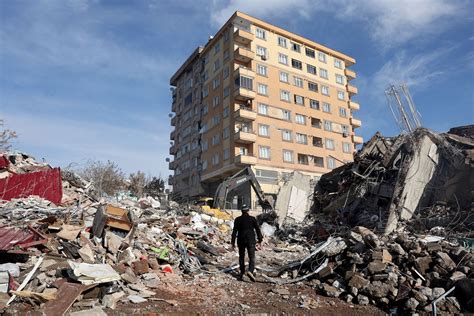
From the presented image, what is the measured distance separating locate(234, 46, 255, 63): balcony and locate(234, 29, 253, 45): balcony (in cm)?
103

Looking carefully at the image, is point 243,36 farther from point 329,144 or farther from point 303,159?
point 329,144

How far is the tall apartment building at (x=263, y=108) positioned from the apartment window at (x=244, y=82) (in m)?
0.11

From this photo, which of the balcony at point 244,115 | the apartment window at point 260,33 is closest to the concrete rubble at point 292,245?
the balcony at point 244,115

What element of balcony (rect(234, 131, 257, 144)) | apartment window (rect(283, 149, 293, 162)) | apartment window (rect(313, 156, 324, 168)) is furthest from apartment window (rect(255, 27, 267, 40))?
apartment window (rect(313, 156, 324, 168))

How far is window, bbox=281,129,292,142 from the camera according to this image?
119ft

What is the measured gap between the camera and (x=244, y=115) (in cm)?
3378

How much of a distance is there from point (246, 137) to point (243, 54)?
8.55m

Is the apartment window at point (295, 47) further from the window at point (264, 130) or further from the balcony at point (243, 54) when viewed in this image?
the window at point (264, 130)

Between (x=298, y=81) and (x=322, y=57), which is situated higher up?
(x=322, y=57)

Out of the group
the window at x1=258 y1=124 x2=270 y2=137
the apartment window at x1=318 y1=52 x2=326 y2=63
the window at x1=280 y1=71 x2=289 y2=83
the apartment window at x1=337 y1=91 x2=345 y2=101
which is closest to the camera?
the window at x1=258 y1=124 x2=270 y2=137

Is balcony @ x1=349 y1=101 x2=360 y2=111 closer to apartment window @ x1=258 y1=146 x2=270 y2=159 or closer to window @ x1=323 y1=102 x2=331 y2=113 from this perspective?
window @ x1=323 y1=102 x2=331 y2=113

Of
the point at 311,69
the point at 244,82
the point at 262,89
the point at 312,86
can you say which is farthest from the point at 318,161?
the point at 244,82

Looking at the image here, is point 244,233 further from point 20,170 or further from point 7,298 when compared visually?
point 20,170

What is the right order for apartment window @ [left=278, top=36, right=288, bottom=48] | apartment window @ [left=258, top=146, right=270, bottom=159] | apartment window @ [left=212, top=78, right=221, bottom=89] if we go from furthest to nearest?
apartment window @ [left=278, top=36, right=288, bottom=48] < apartment window @ [left=212, top=78, right=221, bottom=89] < apartment window @ [left=258, top=146, right=270, bottom=159]
